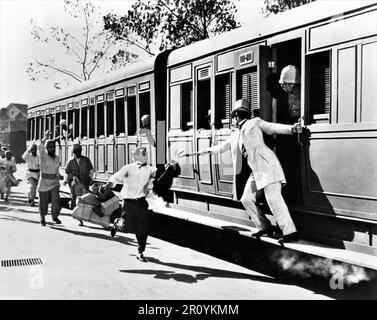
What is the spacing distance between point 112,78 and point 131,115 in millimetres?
1295

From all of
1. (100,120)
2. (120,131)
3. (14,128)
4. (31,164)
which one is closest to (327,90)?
(120,131)

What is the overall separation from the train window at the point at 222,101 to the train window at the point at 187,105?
816mm

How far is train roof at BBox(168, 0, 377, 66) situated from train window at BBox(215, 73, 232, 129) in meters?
0.41

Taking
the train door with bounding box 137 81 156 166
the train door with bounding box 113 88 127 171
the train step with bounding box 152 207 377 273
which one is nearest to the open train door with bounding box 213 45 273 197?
the train step with bounding box 152 207 377 273

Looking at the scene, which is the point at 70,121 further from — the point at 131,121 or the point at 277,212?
the point at 277,212

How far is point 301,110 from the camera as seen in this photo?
5.69 meters

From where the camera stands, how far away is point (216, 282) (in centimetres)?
600

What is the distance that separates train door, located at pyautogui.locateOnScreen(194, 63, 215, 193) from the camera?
24.6 ft

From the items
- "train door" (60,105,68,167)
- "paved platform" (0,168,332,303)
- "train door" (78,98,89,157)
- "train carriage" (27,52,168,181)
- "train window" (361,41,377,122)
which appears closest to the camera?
"train window" (361,41,377,122)

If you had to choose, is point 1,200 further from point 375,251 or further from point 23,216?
point 375,251

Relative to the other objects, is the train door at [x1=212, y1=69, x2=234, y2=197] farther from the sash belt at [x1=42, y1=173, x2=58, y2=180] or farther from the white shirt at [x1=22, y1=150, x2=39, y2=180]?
the white shirt at [x1=22, y1=150, x2=39, y2=180]

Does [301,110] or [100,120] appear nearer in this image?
[301,110]

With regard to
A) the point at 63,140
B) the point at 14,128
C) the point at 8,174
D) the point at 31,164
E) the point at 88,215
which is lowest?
the point at 88,215
